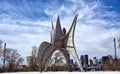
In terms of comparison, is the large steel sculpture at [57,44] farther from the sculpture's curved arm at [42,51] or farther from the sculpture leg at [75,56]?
the sculpture leg at [75,56]

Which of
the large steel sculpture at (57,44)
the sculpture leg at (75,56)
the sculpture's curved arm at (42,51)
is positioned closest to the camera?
the sculpture leg at (75,56)

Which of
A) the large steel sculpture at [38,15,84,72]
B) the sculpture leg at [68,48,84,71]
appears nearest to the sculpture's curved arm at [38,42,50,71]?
the large steel sculpture at [38,15,84,72]

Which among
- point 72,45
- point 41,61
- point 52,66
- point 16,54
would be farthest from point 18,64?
point 72,45

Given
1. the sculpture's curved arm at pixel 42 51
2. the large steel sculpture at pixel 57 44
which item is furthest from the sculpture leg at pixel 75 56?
the sculpture's curved arm at pixel 42 51

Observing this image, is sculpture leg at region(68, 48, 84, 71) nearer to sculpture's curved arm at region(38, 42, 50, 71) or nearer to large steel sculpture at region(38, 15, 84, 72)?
large steel sculpture at region(38, 15, 84, 72)

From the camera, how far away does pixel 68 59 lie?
27578 millimetres

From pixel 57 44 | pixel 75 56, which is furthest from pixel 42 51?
pixel 75 56

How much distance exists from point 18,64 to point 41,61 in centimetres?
1875

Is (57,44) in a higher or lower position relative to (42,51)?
higher

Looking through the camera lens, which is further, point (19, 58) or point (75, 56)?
point (19, 58)

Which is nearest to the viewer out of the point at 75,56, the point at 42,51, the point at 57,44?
the point at 75,56

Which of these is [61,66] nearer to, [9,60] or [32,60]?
[32,60]

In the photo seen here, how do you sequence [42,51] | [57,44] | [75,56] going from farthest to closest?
1. [42,51]
2. [57,44]
3. [75,56]

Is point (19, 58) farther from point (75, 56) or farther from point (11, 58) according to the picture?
point (75, 56)
